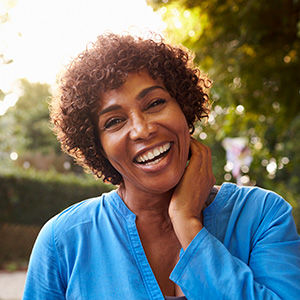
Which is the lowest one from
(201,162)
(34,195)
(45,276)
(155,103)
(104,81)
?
(45,276)

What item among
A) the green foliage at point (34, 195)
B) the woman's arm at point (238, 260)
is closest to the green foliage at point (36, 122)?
the green foliage at point (34, 195)

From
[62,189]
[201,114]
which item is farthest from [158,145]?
[62,189]

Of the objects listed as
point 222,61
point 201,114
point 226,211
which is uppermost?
point 222,61

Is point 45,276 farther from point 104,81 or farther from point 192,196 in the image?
point 104,81

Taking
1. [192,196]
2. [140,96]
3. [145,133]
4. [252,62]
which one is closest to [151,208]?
[192,196]

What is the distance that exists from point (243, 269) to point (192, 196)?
360 mm

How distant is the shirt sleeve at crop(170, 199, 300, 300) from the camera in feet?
4.62

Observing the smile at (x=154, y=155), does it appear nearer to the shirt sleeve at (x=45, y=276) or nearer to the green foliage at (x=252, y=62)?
the shirt sleeve at (x=45, y=276)

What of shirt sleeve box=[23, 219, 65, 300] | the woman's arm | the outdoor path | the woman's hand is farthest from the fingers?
the outdoor path

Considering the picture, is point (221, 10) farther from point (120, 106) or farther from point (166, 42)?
point (120, 106)

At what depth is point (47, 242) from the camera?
1742 millimetres

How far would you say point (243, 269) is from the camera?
1.44 metres

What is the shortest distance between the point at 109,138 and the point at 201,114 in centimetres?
57

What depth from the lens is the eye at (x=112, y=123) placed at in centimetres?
172
